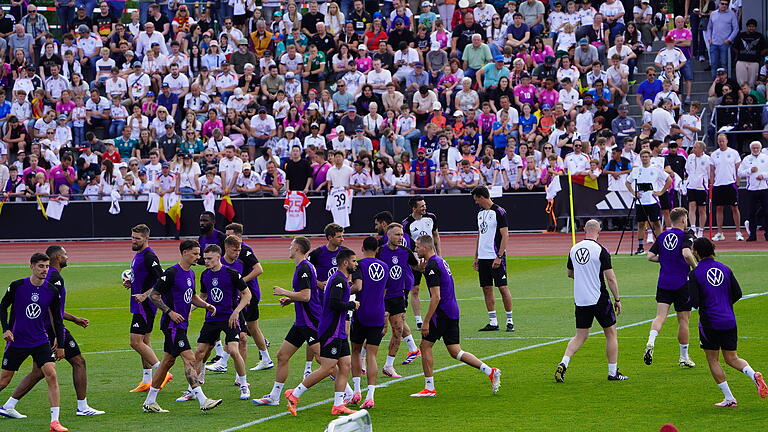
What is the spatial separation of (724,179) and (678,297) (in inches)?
518

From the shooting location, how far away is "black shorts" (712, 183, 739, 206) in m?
27.7

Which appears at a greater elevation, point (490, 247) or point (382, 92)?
point (382, 92)

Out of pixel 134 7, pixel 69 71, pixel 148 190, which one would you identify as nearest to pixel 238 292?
pixel 148 190

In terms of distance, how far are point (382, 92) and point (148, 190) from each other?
7693 mm

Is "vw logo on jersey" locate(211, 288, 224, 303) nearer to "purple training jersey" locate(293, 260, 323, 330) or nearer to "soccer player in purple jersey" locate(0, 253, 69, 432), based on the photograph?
"purple training jersey" locate(293, 260, 323, 330)

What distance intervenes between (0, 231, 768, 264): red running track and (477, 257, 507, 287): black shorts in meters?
9.04

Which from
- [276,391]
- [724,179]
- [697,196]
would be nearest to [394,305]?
[276,391]

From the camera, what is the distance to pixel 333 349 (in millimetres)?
12914

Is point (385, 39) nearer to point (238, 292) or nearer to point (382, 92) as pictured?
point (382, 92)

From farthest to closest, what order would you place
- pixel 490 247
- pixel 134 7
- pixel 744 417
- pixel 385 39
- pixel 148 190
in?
pixel 134 7 → pixel 385 39 → pixel 148 190 → pixel 490 247 → pixel 744 417

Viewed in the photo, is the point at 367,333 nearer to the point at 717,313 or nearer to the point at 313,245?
the point at 717,313

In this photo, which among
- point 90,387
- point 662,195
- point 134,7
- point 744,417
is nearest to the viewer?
point 744,417

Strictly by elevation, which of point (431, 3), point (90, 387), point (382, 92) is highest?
point (431, 3)

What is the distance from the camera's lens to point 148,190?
33000 millimetres
